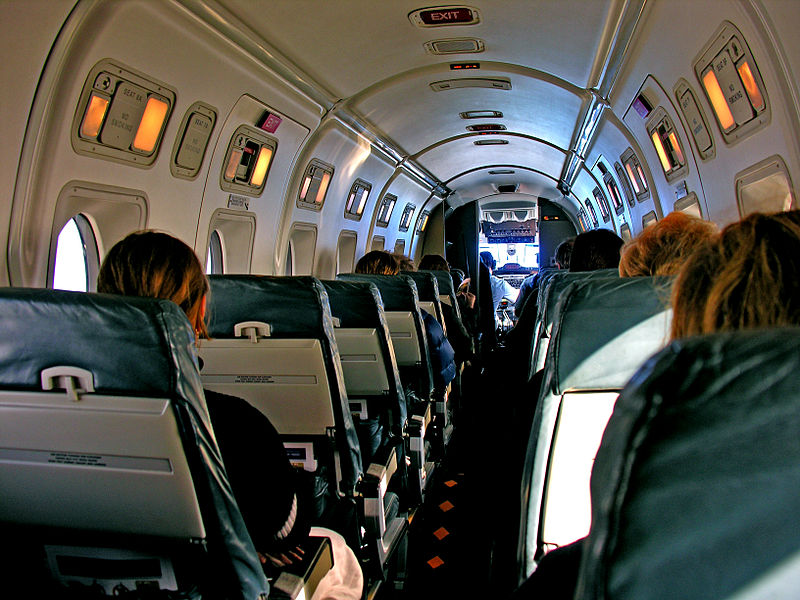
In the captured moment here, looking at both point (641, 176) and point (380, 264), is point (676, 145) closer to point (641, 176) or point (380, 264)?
point (641, 176)

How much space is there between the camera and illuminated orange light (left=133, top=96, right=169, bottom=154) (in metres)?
3.93

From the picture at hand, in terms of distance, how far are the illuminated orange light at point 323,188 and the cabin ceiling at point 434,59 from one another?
2.53 ft

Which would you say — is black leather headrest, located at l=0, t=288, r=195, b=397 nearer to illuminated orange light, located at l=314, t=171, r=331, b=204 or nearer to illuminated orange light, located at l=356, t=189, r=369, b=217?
illuminated orange light, located at l=314, t=171, r=331, b=204

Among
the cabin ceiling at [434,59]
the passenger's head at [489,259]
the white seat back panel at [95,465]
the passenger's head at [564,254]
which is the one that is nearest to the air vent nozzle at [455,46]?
the cabin ceiling at [434,59]

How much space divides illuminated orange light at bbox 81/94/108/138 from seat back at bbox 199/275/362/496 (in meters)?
1.69

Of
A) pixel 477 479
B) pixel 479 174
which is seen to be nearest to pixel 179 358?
pixel 477 479

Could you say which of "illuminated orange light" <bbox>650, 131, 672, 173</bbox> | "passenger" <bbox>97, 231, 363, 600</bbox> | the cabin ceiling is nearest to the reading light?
the cabin ceiling

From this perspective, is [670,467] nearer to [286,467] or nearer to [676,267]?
[286,467]

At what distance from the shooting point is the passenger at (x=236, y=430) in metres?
1.84

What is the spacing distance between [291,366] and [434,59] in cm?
424

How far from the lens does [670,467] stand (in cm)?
51

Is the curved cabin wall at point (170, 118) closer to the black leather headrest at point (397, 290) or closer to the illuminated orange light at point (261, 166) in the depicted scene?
the illuminated orange light at point (261, 166)

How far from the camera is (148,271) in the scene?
1.91 meters

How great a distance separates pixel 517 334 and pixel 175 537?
4.68 meters
